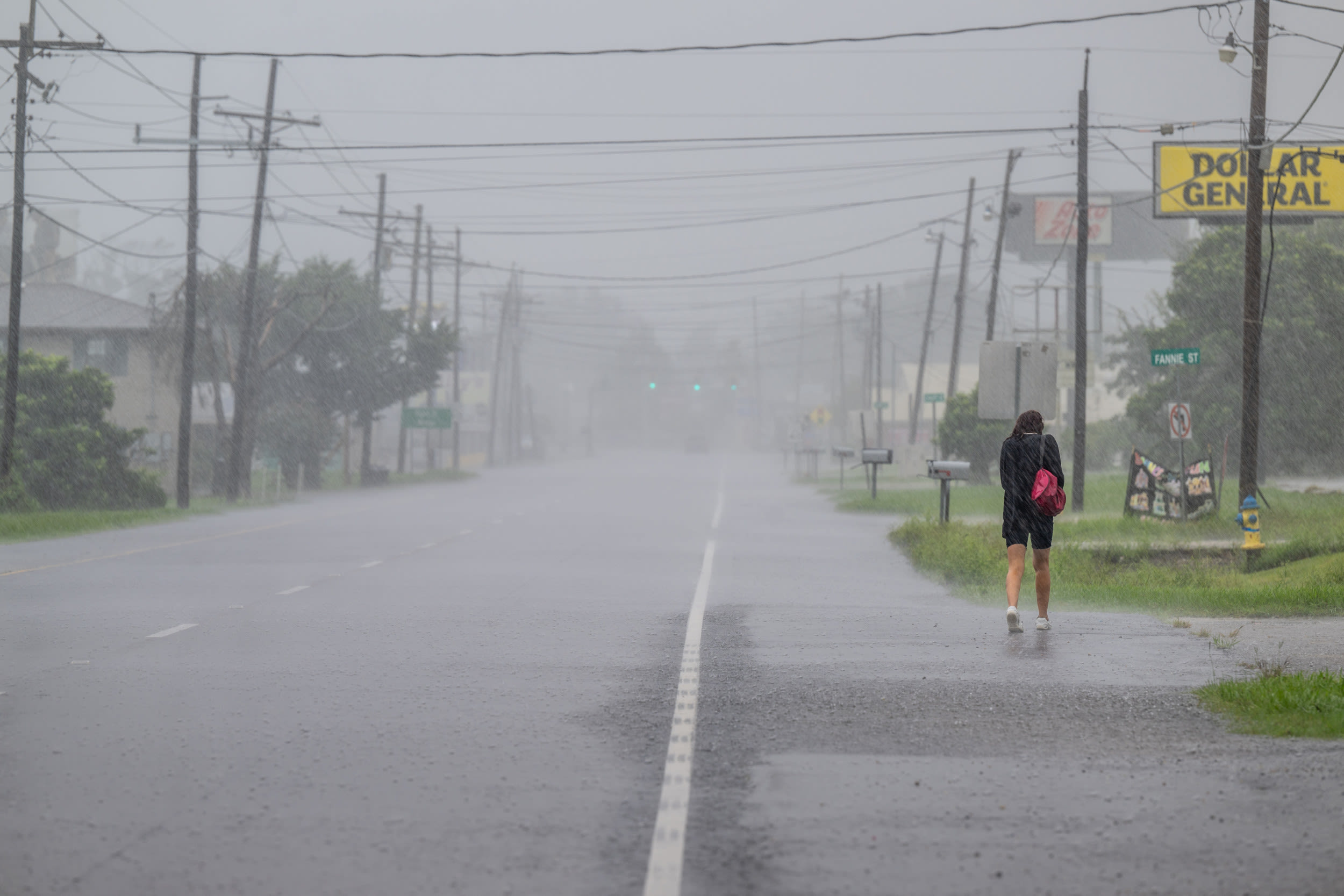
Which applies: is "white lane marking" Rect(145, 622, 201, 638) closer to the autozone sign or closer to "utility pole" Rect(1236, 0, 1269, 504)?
"utility pole" Rect(1236, 0, 1269, 504)

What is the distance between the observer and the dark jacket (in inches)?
501

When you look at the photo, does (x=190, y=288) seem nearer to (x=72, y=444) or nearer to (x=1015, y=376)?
(x=72, y=444)

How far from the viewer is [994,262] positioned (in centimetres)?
4597

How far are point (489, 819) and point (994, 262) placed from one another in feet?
136

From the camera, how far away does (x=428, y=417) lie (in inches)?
2707

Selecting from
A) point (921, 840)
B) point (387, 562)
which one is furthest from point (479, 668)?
point (387, 562)

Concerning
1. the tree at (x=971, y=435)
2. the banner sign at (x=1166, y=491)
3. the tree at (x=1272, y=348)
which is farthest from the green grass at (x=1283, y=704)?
the tree at (x=971, y=435)

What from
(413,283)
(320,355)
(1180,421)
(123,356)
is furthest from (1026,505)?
(413,283)

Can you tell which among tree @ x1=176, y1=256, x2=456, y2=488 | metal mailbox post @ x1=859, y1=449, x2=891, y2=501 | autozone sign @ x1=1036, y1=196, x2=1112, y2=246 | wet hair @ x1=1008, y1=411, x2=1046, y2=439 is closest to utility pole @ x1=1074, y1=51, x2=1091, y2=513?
metal mailbox post @ x1=859, y1=449, x2=891, y2=501

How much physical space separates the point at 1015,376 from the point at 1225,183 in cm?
1356

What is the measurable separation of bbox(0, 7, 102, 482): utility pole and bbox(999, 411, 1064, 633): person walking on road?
23.3 meters

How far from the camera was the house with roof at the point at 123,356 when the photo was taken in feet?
181

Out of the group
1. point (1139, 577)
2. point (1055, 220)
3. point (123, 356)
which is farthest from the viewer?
point (1055, 220)

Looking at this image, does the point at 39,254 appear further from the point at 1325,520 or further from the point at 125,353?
the point at 1325,520
